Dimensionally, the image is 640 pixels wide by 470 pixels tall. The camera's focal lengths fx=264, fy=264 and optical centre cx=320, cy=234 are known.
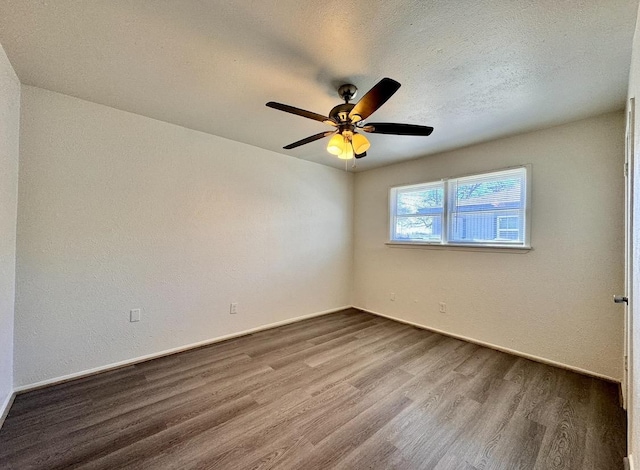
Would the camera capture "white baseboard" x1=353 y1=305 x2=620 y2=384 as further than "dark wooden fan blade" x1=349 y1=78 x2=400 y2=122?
Yes

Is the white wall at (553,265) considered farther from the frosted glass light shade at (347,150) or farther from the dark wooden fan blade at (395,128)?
the frosted glass light shade at (347,150)

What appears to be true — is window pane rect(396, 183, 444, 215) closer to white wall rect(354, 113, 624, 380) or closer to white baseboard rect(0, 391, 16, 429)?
white wall rect(354, 113, 624, 380)

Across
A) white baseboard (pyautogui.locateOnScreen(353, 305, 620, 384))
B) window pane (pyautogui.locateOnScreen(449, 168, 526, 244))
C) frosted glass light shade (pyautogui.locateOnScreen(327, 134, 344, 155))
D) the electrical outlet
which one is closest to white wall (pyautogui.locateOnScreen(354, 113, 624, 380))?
white baseboard (pyautogui.locateOnScreen(353, 305, 620, 384))

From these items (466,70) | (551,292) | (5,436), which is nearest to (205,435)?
(5,436)

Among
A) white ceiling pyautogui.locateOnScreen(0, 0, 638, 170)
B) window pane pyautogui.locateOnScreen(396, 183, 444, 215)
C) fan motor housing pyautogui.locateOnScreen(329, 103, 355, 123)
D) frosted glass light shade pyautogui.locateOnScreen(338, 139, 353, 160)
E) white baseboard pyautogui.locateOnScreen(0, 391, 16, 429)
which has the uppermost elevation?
white ceiling pyautogui.locateOnScreen(0, 0, 638, 170)

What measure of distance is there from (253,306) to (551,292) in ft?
10.9

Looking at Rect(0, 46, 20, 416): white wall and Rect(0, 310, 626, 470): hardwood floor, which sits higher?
Rect(0, 46, 20, 416): white wall

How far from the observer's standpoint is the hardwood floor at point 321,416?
1508 millimetres

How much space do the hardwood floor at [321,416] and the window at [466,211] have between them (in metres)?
1.38

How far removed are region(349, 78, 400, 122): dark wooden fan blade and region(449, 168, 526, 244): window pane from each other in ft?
7.13

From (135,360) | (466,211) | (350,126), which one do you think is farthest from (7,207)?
(466,211)

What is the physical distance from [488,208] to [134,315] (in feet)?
13.2

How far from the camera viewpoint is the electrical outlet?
8.45ft

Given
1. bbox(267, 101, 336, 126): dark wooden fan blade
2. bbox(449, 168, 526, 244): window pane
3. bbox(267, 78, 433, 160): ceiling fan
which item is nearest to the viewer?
bbox(267, 101, 336, 126): dark wooden fan blade
